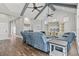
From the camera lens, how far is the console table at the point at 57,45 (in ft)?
7.68

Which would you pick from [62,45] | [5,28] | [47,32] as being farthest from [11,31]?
[62,45]

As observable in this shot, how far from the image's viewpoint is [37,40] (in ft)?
8.48

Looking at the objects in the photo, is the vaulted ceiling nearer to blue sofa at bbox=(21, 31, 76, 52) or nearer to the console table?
blue sofa at bbox=(21, 31, 76, 52)

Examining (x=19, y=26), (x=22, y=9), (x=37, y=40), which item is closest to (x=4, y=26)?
(x=19, y=26)

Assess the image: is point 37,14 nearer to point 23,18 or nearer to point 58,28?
point 23,18

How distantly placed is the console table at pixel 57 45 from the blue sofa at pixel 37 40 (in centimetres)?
12

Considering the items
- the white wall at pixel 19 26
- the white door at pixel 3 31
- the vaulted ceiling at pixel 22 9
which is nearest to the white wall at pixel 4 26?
the white door at pixel 3 31

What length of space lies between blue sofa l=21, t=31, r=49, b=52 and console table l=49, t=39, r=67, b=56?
A: 12 cm

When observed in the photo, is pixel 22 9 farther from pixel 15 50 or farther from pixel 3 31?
pixel 15 50

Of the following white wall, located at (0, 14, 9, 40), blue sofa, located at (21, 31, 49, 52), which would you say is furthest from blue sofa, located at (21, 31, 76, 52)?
white wall, located at (0, 14, 9, 40)

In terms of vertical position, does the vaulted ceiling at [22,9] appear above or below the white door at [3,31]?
above

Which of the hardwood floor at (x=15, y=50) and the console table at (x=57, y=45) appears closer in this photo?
the console table at (x=57, y=45)

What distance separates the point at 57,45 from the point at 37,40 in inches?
20.0

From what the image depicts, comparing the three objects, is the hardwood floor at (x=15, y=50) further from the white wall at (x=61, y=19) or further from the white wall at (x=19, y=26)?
the white wall at (x=61, y=19)
